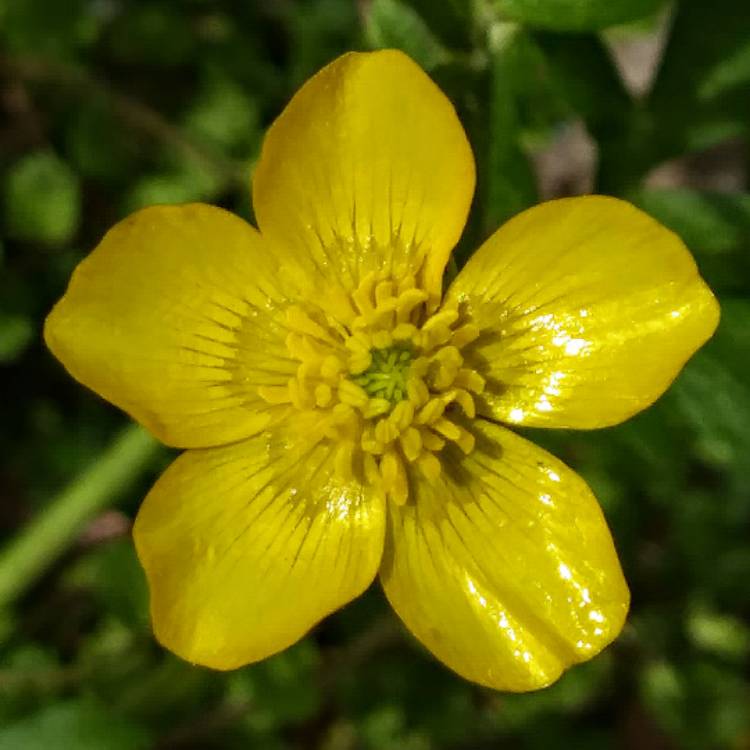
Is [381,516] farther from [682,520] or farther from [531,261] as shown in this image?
[682,520]

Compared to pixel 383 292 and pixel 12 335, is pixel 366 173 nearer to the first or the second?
pixel 383 292

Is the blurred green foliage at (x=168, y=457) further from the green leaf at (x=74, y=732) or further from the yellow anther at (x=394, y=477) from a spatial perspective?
the yellow anther at (x=394, y=477)

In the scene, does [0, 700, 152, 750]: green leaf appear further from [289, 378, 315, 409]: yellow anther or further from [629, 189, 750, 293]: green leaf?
[629, 189, 750, 293]: green leaf

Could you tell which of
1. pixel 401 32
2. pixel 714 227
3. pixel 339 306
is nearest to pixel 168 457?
pixel 339 306

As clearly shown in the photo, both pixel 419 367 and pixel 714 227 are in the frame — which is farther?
pixel 714 227

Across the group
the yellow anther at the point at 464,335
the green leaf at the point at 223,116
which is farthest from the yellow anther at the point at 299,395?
the green leaf at the point at 223,116

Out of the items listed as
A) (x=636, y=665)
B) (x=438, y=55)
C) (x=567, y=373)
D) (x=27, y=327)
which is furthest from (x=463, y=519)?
(x=636, y=665)
